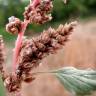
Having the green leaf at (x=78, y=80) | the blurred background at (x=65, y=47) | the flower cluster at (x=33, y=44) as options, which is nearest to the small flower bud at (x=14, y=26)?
the flower cluster at (x=33, y=44)

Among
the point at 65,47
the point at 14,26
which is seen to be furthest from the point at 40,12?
the point at 65,47

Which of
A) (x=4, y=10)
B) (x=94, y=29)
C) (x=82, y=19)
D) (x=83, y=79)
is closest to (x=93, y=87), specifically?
(x=83, y=79)

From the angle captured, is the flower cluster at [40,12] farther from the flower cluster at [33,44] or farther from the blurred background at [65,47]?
the blurred background at [65,47]

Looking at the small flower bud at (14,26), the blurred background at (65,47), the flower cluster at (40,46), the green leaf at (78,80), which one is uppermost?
the blurred background at (65,47)

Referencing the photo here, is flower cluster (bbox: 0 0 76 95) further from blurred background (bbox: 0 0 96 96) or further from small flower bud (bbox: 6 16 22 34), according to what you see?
blurred background (bbox: 0 0 96 96)

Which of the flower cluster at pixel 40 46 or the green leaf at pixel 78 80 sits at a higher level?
the flower cluster at pixel 40 46

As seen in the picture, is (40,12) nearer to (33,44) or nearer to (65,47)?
(33,44)

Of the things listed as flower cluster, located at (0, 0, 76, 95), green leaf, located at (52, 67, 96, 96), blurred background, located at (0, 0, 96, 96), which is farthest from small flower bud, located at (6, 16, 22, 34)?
blurred background, located at (0, 0, 96, 96)
